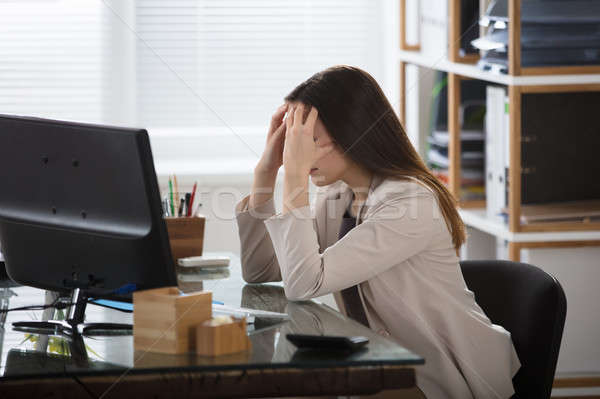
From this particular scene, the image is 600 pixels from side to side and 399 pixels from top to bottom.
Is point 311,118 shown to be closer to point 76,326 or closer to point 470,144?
point 76,326

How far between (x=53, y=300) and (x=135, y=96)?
173 cm

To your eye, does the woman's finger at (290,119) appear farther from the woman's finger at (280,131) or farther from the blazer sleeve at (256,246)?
the blazer sleeve at (256,246)

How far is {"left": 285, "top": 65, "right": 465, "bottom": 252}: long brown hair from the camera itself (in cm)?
146

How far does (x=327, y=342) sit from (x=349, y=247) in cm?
33

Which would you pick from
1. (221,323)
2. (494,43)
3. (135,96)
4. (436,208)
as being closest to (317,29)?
(135,96)

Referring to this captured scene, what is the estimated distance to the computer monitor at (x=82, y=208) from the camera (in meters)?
1.15

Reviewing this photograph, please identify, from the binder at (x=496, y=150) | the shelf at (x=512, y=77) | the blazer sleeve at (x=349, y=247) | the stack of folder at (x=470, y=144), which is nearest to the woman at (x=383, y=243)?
the blazer sleeve at (x=349, y=247)

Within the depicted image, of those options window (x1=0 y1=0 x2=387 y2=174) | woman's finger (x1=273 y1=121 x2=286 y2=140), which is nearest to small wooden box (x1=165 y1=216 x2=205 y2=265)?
woman's finger (x1=273 y1=121 x2=286 y2=140)

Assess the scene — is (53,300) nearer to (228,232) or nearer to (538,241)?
(538,241)

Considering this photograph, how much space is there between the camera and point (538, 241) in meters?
2.11

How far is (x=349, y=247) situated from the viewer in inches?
53.9

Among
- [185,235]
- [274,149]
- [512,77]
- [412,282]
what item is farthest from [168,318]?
[512,77]

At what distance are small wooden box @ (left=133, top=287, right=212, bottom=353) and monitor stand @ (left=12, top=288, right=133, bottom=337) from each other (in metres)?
0.11

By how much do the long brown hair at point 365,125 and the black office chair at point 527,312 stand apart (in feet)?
0.39
